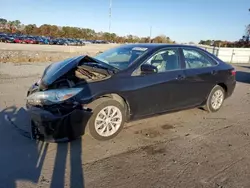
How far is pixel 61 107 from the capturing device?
3.57 meters

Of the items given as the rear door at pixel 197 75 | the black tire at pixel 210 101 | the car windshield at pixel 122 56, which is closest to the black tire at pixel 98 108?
the car windshield at pixel 122 56

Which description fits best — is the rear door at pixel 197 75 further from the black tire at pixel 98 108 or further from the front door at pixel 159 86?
the black tire at pixel 98 108

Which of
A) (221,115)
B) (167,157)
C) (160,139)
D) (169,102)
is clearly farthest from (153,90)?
(221,115)

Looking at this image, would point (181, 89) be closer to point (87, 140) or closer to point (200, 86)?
point (200, 86)

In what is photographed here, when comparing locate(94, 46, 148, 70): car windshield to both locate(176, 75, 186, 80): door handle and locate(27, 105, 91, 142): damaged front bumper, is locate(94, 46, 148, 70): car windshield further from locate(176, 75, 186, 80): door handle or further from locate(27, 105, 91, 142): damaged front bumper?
locate(27, 105, 91, 142): damaged front bumper

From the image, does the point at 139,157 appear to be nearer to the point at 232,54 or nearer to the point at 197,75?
the point at 197,75

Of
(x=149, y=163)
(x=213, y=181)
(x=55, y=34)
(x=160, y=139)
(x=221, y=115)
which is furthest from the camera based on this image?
(x=55, y=34)

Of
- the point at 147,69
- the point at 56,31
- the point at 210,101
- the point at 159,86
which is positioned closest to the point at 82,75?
the point at 147,69

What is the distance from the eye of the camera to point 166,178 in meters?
2.99

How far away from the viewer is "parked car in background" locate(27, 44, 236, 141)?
362 centimetres

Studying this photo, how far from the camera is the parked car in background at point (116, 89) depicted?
3.62 meters

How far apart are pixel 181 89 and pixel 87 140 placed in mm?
2135

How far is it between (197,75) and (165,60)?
34.3 inches

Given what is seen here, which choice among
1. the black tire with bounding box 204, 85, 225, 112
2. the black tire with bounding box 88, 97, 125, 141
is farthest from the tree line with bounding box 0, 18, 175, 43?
the black tire with bounding box 88, 97, 125, 141
